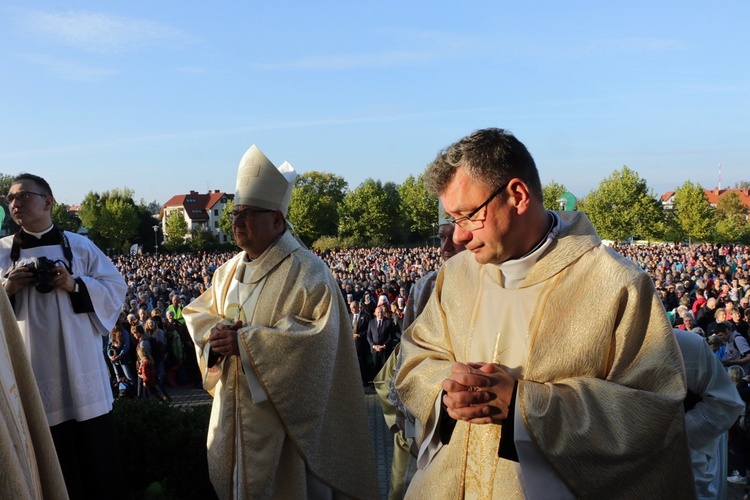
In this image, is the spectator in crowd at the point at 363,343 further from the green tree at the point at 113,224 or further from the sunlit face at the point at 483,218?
the green tree at the point at 113,224

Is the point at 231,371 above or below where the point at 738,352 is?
above

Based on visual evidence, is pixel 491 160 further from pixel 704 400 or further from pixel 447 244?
pixel 447 244

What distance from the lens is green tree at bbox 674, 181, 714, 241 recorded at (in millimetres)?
63469

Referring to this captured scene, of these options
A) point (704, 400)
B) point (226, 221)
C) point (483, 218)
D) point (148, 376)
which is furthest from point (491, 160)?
point (226, 221)

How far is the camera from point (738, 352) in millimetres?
9609

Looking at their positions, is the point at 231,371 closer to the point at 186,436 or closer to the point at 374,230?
the point at 186,436

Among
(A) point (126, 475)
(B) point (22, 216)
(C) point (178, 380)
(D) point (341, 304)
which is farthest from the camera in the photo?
(C) point (178, 380)

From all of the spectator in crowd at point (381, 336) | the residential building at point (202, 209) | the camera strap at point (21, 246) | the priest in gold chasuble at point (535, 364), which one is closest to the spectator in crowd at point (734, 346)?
the spectator in crowd at point (381, 336)

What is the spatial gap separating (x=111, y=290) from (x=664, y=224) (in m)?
69.7

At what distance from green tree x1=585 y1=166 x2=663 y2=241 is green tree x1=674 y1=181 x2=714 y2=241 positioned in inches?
82.7

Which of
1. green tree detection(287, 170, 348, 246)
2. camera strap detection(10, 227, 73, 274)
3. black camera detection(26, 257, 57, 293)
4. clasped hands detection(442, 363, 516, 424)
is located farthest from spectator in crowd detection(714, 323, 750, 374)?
green tree detection(287, 170, 348, 246)

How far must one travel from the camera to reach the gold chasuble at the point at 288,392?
4133 mm

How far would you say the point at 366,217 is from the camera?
79.9 metres

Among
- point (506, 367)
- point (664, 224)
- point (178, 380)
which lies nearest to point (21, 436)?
point (506, 367)
